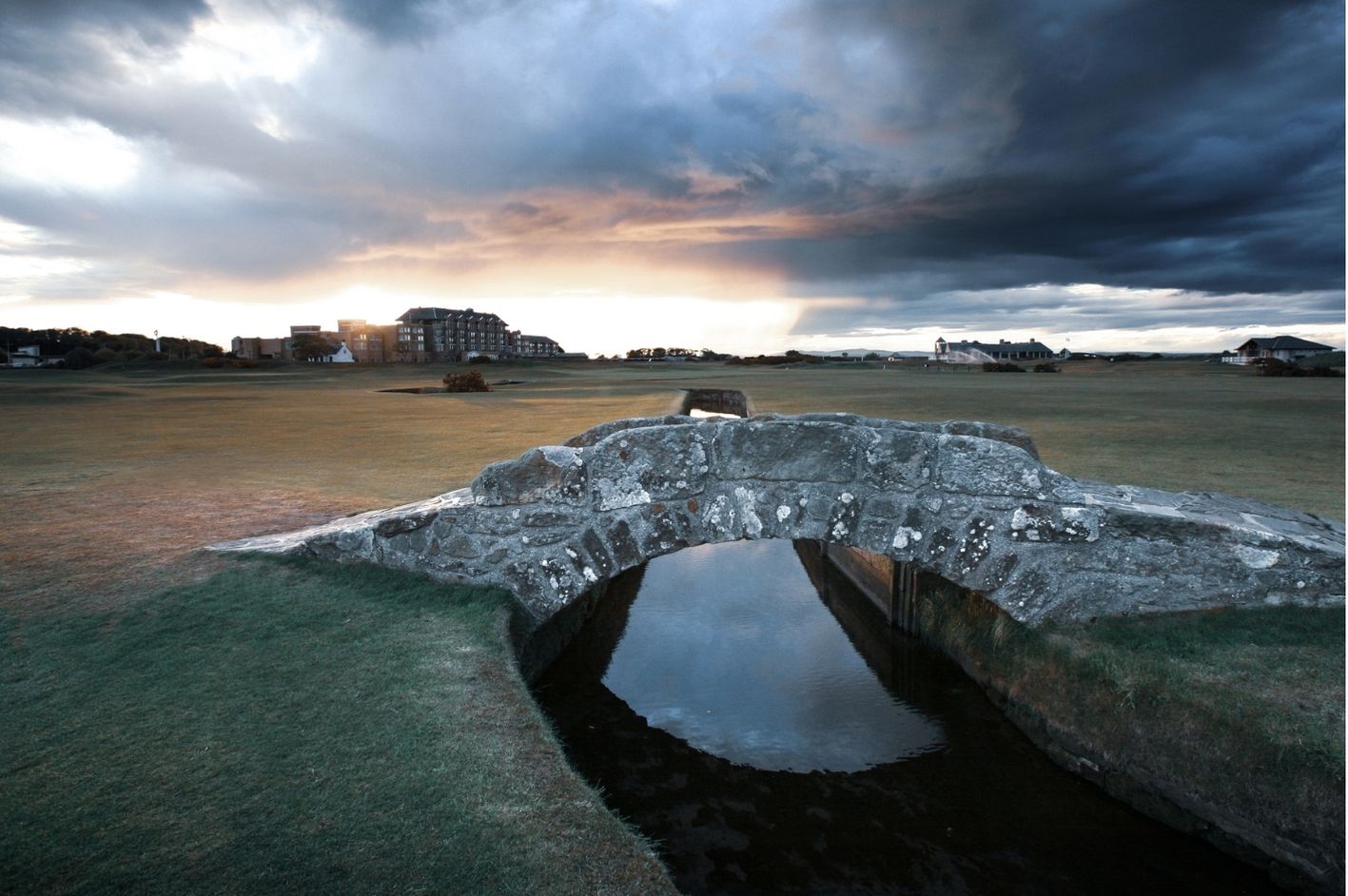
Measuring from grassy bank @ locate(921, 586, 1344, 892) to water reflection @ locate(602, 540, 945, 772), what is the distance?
136cm

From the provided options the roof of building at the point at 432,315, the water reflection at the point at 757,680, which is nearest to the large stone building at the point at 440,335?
the roof of building at the point at 432,315

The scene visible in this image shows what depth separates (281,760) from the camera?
411 cm

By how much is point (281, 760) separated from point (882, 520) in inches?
192

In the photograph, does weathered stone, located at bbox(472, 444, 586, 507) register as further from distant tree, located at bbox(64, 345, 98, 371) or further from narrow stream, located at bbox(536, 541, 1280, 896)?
distant tree, located at bbox(64, 345, 98, 371)

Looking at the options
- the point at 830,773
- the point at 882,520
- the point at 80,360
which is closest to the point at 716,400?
the point at 882,520

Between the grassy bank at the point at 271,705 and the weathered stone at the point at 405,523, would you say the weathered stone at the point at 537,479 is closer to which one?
the weathered stone at the point at 405,523

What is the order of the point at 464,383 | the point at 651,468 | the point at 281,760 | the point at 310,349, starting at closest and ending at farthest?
the point at 281,760 → the point at 651,468 → the point at 464,383 → the point at 310,349

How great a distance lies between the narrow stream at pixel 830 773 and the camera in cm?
494

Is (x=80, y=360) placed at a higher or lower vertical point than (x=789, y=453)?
higher

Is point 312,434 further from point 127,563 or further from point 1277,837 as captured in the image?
point 1277,837

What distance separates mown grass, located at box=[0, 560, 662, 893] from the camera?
3.36 metres

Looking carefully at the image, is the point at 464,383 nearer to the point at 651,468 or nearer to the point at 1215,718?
the point at 651,468

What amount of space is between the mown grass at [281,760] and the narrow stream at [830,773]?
60.3 inches

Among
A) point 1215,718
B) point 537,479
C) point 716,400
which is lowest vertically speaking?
point 1215,718
